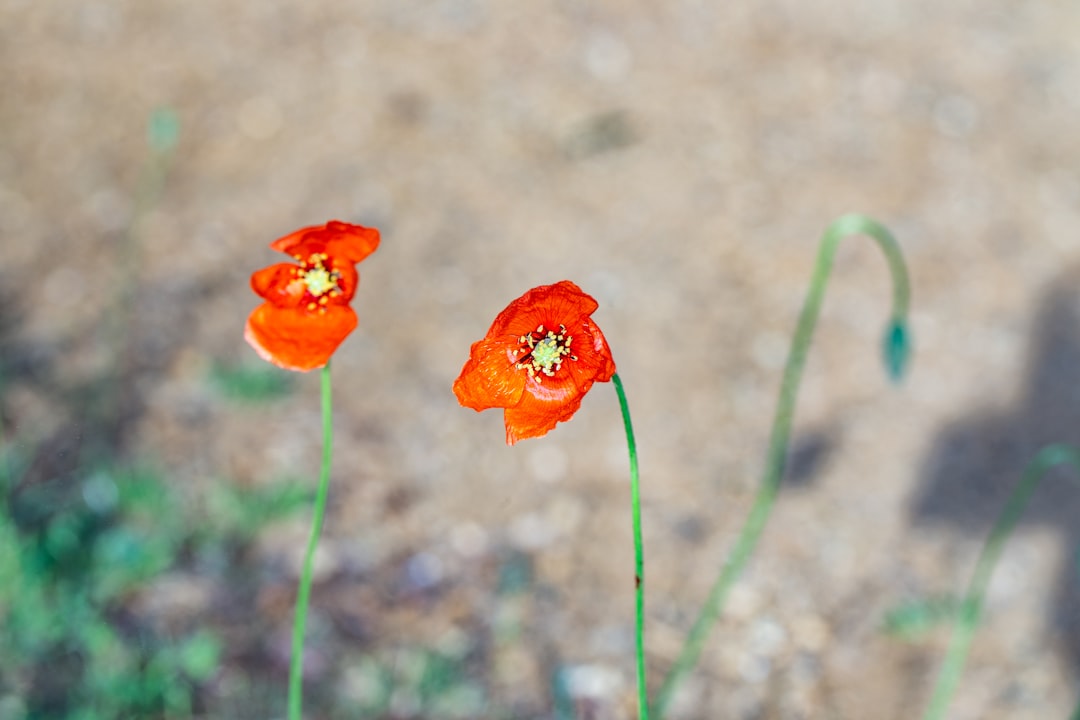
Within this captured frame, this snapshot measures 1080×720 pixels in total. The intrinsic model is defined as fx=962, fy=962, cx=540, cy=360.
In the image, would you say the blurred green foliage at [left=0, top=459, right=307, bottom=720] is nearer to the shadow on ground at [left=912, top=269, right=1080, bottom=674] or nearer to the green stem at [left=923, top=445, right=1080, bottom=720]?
the green stem at [left=923, top=445, right=1080, bottom=720]

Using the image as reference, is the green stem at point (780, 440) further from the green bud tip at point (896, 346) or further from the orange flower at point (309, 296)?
the orange flower at point (309, 296)

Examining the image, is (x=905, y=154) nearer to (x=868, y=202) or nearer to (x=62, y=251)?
(x=868, y=202)

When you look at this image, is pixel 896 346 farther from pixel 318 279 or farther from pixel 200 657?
pixel 200 657

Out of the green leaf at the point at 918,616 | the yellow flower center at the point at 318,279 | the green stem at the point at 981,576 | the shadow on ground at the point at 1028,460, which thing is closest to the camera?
the yellow flower center at the point at 318,279

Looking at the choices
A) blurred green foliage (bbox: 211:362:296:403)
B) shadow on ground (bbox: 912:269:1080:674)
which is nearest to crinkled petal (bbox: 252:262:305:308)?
blurred green foliage (bbox: 211:362:296:403)

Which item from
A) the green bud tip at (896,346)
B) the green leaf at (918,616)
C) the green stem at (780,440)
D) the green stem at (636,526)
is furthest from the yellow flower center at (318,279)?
the green leaf at (918,616)

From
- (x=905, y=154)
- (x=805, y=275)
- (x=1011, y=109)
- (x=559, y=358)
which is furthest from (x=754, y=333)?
(x=559, y=358)

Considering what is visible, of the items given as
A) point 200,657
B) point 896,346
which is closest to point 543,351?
point 896,346
